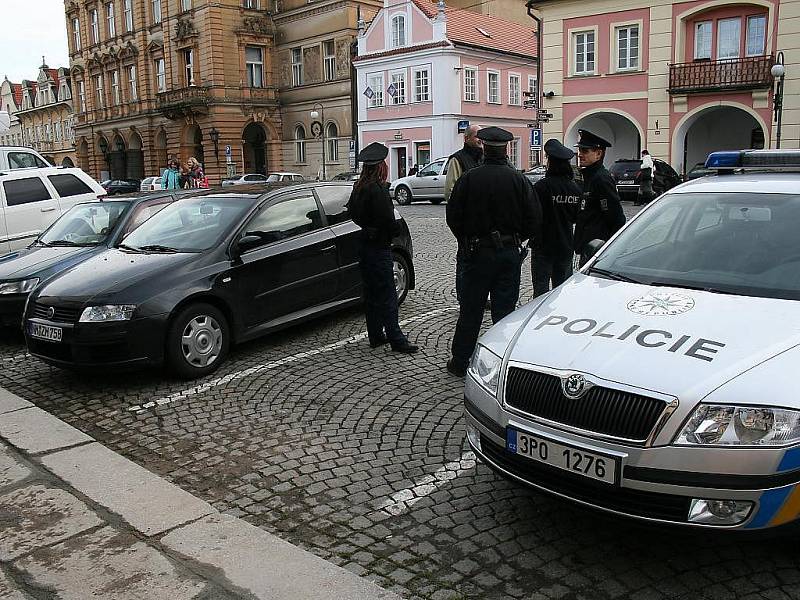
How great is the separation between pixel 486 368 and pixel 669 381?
1038mm

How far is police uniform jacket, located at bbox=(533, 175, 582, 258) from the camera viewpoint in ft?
23.3

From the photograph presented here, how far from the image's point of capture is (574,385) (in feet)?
11.2

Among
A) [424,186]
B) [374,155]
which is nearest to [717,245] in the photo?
[374,155]

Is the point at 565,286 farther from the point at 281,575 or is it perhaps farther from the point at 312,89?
the point at 312,89

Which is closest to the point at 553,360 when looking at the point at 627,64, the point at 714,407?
the point at 714,407

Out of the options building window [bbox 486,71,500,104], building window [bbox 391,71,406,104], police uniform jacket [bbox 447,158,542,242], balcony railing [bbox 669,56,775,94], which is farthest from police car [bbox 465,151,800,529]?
building window [bbox 486,71,500,104]

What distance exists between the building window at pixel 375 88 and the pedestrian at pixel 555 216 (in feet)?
124

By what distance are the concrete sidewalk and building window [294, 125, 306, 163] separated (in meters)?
47.8

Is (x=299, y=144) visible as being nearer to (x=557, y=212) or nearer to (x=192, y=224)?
(x=192, y=224)

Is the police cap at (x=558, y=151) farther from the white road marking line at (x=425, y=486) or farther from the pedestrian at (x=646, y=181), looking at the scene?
the pedestrian at (x=646, y=181)

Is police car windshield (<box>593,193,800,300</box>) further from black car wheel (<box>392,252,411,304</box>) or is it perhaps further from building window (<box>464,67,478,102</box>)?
building window (<box>464,67,478,102</box>)

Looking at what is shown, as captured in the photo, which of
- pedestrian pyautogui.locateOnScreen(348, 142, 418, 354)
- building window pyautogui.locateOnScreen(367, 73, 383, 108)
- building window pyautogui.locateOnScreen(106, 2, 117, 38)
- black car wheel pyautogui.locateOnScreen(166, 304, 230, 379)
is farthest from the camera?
building window pyautogui.locateOnScreen(106, 2, 117, 38)

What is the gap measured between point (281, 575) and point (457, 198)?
141 inches

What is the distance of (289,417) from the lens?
5734mm
